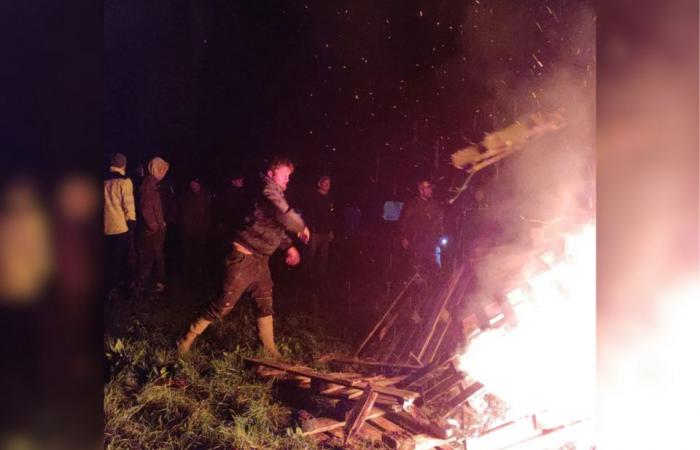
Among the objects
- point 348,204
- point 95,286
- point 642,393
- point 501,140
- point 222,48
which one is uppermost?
point 222,48

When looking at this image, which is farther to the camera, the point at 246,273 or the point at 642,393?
the point at 246,273

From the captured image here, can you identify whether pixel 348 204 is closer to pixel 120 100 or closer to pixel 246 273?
pixel 246 273

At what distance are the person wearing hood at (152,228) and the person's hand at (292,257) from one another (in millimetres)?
845

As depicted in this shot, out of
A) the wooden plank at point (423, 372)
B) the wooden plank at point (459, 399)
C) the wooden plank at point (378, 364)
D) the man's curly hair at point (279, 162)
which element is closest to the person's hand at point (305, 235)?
the man's curly hair at point (279, 162)

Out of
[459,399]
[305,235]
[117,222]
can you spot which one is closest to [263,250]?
[305,235]

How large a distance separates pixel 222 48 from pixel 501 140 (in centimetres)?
179

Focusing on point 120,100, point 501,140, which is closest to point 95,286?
point 120,100

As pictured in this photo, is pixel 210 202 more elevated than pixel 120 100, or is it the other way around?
pixel 120 100

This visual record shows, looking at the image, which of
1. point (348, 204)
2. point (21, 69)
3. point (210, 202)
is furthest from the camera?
point (210, 202)

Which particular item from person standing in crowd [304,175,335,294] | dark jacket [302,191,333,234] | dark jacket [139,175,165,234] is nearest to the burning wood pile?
person standing in crowd [304,175,335,294]

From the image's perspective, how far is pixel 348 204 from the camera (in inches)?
130

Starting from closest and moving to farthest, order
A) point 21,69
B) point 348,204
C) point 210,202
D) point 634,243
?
point 634,243 → point 21,69 → point 348,204 → point 210,202

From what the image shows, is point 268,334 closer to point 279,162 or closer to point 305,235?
point 305,235

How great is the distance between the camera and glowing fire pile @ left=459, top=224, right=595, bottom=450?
3184 millimetres
